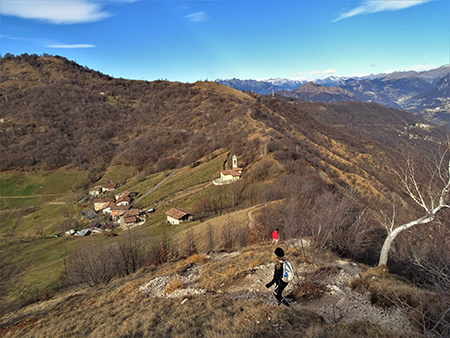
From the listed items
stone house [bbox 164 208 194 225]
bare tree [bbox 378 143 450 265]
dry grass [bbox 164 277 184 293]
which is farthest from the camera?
stone house [bbox 164 208 194 225]

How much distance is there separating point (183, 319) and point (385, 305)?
8394 mm

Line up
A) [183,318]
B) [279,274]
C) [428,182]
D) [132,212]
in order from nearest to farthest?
[279,274] → [183,318] → [428,182] → [132,212]

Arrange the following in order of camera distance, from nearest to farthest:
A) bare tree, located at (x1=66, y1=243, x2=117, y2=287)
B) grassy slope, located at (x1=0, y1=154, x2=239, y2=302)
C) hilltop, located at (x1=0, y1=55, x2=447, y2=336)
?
hilltop, located at (x1=0, y1=55, x2=447, y2=336) < bare tree, located at (x1=66, y1=243, x2=117, y2=287) < grassy slope, located at (x1=0, y1=154, x2=239, y2=302)

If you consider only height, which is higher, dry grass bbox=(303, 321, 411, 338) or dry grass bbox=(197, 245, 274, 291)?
dry grass bbox=(303, 321, 411, 338)

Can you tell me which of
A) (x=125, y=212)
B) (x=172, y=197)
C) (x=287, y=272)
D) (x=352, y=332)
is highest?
(x=287, y=272)

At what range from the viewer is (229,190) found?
54.2 meters

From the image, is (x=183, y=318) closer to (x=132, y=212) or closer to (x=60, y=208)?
(x=132, y=212)

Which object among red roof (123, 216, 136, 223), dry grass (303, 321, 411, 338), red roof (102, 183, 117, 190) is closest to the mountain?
red roof (102, 183, 117, 190)

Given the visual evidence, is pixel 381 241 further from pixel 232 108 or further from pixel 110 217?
pixel 232 108

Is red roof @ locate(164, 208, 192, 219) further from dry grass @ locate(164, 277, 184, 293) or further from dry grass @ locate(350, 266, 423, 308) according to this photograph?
dry grass @ locate(350, 266, 423, 308)

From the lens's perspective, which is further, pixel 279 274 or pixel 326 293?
pixel 326 293

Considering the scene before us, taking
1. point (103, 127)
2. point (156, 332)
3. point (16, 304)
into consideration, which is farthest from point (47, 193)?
point (156, 332)

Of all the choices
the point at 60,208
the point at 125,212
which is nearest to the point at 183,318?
Answer: the point at 125,212

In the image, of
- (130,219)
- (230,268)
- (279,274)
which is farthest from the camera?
(130,219)
